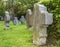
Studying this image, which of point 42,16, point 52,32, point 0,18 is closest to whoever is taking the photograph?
point 42,16

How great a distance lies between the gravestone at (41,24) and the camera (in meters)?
8.50

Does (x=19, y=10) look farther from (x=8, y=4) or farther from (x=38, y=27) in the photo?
(x=38, y=27)

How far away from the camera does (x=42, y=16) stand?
866cm

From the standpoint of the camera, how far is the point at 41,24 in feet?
28.5

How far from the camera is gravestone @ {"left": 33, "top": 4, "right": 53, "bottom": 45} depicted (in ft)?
27.9

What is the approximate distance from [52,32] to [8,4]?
1818 centimetres

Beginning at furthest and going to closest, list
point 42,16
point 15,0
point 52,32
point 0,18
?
1. point 0,18
2. point 15,0
3. point 52,32
4. point 42,16

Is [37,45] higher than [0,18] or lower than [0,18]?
higher

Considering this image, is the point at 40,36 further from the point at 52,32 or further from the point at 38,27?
the point at 52,32

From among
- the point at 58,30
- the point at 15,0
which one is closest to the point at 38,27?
the point at 58,30

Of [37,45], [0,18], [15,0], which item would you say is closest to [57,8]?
[37,45]

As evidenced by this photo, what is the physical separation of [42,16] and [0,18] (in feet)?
71.3

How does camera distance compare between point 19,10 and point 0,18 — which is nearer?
point 19,10

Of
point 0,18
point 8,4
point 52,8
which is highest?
point 52,8
